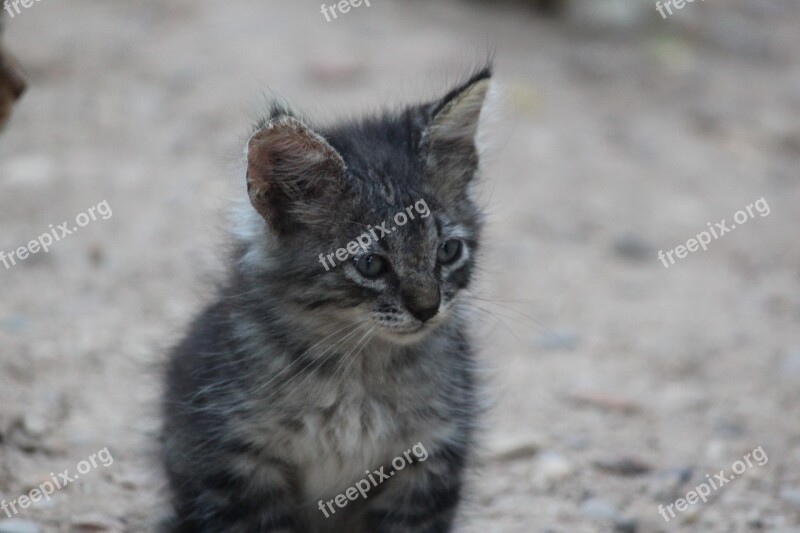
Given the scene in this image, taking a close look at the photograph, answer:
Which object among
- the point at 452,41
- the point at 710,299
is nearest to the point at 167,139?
the point at 452,41

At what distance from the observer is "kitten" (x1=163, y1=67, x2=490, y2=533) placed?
13.2 feet

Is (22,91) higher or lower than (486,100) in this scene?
higher

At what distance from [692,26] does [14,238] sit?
26.4ft

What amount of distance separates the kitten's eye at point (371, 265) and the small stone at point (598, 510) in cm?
191

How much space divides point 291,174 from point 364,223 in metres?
0.33

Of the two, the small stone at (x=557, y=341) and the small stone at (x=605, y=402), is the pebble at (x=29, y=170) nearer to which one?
Result: the small stone at (x=557, y=341)

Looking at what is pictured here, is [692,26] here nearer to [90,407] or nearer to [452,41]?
[452,41]

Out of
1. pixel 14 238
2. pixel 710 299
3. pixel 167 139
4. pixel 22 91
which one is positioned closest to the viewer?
pixel 22 91

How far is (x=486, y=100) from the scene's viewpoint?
4520mm

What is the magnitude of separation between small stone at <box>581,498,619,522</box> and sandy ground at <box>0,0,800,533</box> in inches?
0.7

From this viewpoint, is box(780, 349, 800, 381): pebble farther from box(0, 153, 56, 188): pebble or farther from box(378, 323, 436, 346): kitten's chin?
box(0, 153, 56, 188): pebble

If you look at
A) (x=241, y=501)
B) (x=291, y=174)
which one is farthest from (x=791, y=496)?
(x=291, y=174)

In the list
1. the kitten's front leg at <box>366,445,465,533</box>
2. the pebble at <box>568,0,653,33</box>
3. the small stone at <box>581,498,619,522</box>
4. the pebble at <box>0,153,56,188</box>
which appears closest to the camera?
the kitten's front leg at <box>366,445,465,533</box>

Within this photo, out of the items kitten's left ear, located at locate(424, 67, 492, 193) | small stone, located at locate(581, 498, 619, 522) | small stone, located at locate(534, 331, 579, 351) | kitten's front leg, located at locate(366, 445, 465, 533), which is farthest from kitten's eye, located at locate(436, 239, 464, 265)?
small stone, located at locate(534, 331, 579, 351)
